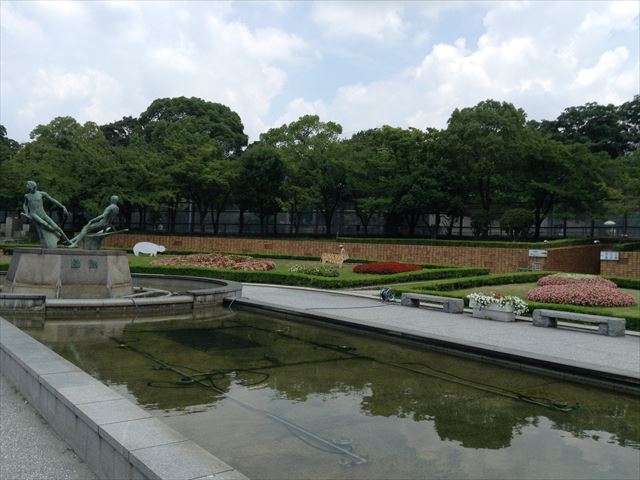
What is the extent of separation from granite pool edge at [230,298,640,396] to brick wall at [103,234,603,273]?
15.7m

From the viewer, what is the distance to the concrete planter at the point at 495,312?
12750 millimetres

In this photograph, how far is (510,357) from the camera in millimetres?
7703

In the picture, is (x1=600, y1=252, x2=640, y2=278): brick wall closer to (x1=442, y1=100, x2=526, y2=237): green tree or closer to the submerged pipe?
(x1=442, y1=100, x2=526, y2=237): green tree

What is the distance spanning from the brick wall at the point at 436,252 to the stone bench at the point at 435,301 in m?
10.9

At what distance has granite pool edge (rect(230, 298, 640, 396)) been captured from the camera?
22.0ft

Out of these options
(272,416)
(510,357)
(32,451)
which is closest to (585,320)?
(510,357)

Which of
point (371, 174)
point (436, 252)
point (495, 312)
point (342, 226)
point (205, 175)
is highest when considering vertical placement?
point (205, 175)

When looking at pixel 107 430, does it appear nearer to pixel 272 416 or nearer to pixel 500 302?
pixel 272 416

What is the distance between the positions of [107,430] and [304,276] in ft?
51.3

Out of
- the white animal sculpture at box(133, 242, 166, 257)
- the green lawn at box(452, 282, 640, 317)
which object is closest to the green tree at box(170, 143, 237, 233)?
the white animal sculpture at box(133, 242, 166, 257)

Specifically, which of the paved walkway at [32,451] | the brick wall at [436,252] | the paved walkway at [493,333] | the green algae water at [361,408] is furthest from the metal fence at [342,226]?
Answer: the paved walkway at [32,451]

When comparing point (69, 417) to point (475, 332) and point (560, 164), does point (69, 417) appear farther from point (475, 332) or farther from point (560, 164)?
point (560, 164)

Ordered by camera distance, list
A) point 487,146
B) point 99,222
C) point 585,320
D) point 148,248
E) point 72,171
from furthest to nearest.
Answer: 1. point 72,171
2. point 148,248
3. point 487,146
4. point 99,222
5. point 585,320

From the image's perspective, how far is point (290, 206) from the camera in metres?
37.6
